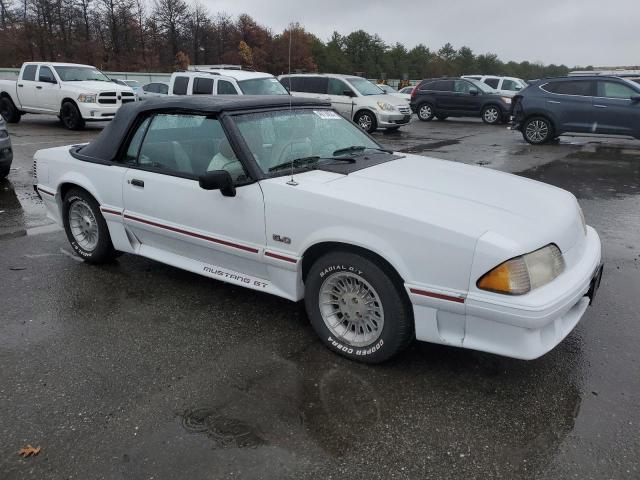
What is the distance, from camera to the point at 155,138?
4082 millimetres

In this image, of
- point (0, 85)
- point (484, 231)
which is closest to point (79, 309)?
point (484, 231)

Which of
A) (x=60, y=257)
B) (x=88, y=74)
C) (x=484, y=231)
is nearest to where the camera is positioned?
(x=484, y=231)

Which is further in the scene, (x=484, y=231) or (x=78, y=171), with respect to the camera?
(x=78, y=171)

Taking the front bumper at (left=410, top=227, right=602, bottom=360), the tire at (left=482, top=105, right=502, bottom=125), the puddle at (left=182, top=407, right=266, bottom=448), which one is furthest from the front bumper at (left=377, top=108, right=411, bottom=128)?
the puddle at (left=182, top=407, right=266, bottom=448)

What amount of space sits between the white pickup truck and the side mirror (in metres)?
12.7

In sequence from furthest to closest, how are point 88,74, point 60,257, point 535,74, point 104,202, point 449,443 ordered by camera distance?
point 535,74 → point 88,74 → point 60,257 → point 104,202 → point 449,443

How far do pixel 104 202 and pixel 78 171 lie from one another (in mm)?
443

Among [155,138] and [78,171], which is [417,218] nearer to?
[155,138]

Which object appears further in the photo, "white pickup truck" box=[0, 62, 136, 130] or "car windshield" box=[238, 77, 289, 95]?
"white pickup truck" box=[0, 62, 136, 130]

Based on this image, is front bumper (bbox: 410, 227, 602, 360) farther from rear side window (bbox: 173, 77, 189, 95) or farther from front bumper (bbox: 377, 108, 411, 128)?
front bumper (bbox: 377, 108, 411, 128)

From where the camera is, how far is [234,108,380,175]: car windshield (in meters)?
3.57

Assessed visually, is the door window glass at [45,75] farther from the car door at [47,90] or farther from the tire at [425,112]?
the tire at [425,112]

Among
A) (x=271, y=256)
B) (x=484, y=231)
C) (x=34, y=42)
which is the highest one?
(x=34, y=42)

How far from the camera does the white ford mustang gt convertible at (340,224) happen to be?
2697 millimetres
